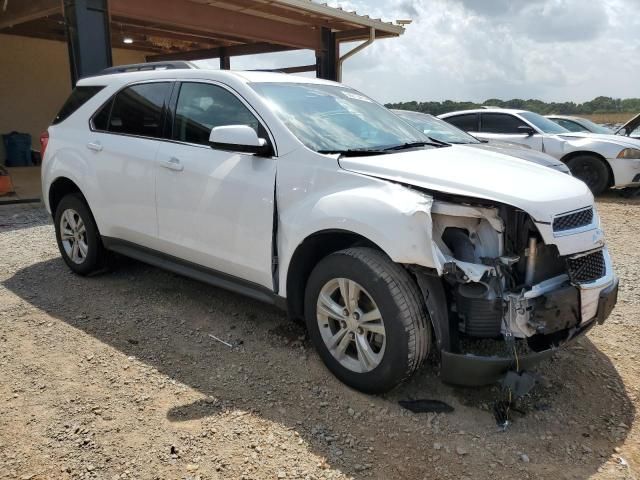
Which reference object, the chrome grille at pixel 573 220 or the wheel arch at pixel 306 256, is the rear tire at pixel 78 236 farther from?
the chrome grille at pixel 573 220

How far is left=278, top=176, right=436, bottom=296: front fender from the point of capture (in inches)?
106

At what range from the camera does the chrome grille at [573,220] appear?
280 cm

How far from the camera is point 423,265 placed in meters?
2.70

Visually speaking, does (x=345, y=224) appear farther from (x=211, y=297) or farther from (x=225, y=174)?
(x=211, y=297)

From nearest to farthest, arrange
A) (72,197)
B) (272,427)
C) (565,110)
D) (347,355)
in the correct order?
(272,427) → (347,355) → (72,197) → (565,110)

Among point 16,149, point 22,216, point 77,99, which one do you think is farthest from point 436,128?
point 16,149

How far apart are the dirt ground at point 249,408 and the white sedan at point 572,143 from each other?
20.6 feet

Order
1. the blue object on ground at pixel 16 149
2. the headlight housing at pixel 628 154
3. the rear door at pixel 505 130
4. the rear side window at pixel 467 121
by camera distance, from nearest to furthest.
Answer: the headlight housing at pixel 628 154 → the rear door at pixel 505 130 → the rear side window at pixel 467 121 → the blue object on ground at pixel 16 149

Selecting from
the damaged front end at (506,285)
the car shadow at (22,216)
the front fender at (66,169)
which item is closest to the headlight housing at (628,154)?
the damaged front end at (506,285)

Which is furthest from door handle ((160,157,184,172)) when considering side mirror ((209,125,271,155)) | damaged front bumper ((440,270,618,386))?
damaged front bumper ((440,270,618,386))

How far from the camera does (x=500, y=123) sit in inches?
419

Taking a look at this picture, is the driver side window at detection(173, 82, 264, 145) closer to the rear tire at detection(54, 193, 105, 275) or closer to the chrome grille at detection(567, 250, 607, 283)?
the rear tire at detection(54, 193, 105, 275)

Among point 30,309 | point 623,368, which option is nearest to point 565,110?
point 623,368

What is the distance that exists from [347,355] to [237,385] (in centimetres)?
69
